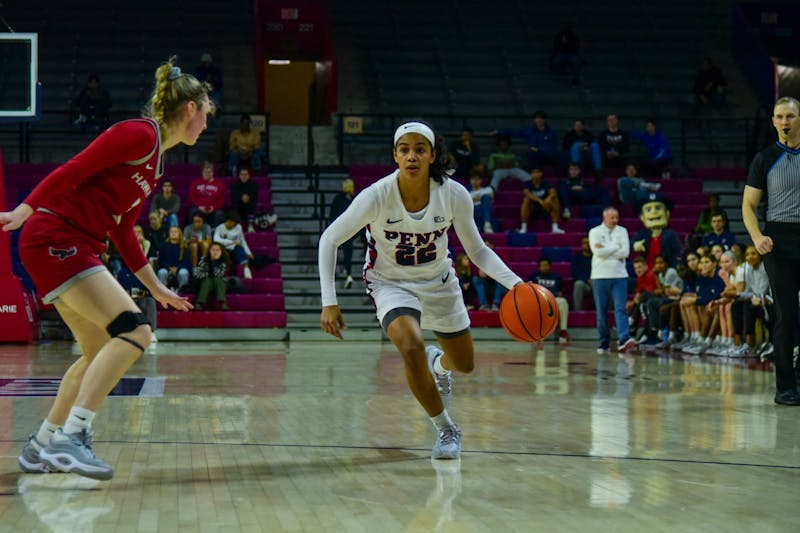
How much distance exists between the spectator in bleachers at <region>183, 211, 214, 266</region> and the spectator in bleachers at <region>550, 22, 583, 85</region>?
9870 mm

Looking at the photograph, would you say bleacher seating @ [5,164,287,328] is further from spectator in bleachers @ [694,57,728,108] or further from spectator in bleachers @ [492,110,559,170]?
spectator in bleachers @ [694,57,728,108]

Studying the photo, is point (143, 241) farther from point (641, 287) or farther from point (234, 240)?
point (641, 287)

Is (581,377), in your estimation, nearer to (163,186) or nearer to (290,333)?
(290,333)

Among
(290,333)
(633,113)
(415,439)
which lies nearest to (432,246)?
(415,439)

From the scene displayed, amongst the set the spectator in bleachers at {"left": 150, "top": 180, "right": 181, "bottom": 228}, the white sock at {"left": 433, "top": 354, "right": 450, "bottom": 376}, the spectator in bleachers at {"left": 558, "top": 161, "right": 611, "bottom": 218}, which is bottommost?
the white sock at {"left": 433, "top": 354, "right": 450, "bottom": 376}

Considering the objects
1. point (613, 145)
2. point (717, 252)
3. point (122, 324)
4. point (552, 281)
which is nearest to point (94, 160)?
point (122, 324)

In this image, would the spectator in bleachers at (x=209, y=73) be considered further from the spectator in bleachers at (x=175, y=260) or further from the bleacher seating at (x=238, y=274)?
the spectator in bleachers at (x=175, y=260)

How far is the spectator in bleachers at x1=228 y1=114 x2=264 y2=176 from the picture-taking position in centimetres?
1952

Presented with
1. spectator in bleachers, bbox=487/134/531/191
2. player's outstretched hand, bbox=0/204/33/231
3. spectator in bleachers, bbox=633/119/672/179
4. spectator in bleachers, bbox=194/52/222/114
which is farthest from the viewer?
spectator in bleachers, bbox=194/52/222/114

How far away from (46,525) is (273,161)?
18.3 metres

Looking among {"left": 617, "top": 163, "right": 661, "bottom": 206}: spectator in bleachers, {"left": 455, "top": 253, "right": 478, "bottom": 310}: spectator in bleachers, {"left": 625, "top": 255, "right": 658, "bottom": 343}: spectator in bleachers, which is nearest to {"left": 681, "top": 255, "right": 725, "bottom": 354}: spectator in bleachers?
{"left": 625, "top": 255, "right": 658, "bottom": 343}: spectator in bleachers

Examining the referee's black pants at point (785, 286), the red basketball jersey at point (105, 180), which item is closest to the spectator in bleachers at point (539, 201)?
the referee's black pants at point (785, 286)

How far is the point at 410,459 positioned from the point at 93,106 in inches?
633

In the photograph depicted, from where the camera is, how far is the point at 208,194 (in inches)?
712
